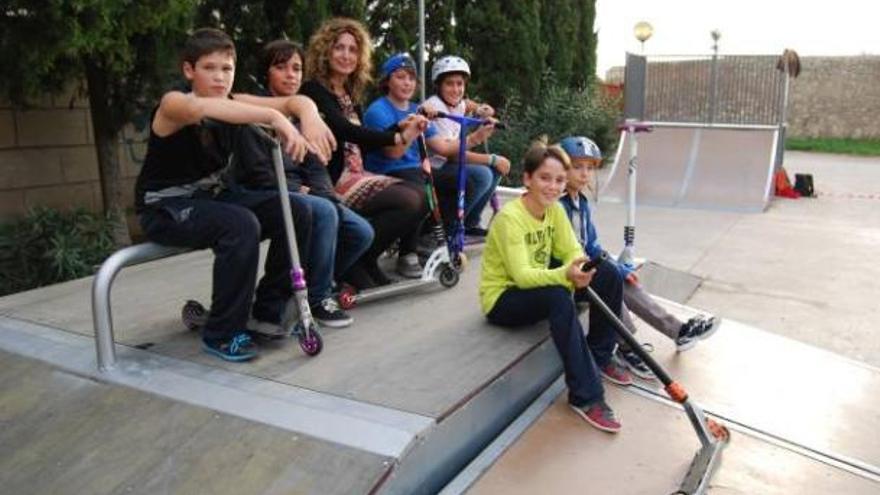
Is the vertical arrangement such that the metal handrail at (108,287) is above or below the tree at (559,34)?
below

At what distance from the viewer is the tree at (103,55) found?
453cm

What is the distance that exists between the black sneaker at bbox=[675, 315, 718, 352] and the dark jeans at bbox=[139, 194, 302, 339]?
2.16 metres

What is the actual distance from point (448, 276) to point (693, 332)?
137 centimetres

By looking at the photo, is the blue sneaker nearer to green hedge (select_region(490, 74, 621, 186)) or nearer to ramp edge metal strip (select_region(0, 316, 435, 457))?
ramp edge metal strip (select_region(0, 316, 435, 457))

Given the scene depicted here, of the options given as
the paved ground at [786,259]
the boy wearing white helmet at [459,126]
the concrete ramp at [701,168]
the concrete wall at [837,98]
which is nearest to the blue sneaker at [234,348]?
the boy wearing white helmet at [459,126]

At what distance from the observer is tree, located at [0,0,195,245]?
453 cm

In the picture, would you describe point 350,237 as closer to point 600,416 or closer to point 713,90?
point 600,416

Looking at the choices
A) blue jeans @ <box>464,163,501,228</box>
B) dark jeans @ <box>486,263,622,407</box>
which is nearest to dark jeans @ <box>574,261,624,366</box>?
dark jeans @ <box>486,263,622,407</box>

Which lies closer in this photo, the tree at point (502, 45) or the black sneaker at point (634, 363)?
the black sneaker at point (634, 363)

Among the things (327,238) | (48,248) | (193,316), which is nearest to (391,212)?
(327,238)

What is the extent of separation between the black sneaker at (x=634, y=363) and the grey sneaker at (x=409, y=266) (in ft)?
4.25

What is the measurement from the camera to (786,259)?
710cm

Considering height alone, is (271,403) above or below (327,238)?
below

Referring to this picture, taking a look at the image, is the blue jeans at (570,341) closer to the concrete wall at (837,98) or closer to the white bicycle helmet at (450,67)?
the white bicycle helmet at (450,67)
